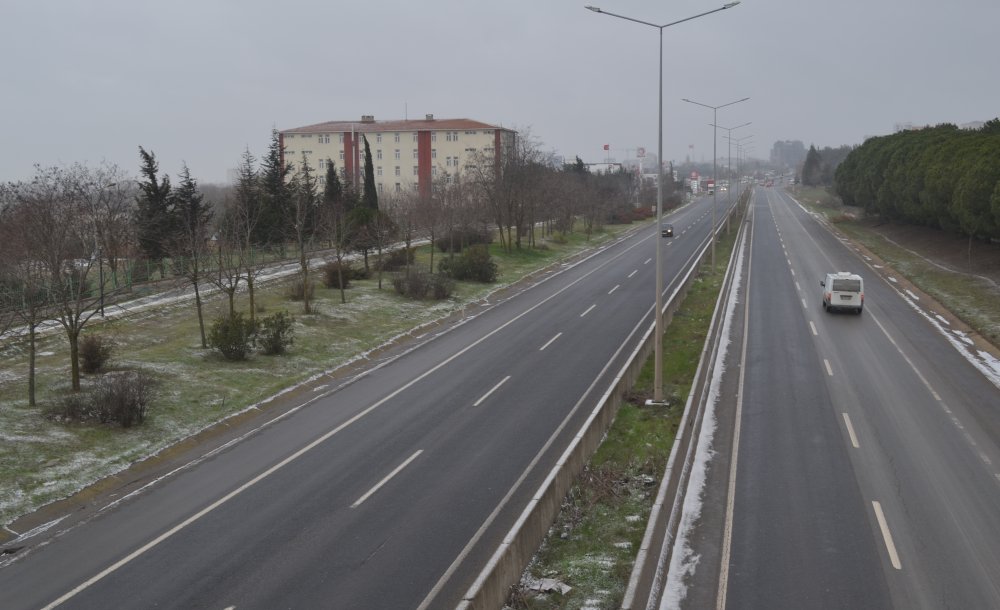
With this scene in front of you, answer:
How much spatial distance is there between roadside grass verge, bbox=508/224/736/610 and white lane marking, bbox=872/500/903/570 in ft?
11.9

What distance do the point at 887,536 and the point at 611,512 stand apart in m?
4.30

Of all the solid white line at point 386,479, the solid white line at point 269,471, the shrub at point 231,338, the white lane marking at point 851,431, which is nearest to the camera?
the solid white line at point 269,471

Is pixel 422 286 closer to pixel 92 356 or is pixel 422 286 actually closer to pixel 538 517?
pixel 92 356

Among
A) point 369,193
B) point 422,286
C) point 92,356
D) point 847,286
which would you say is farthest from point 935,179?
point 92,356

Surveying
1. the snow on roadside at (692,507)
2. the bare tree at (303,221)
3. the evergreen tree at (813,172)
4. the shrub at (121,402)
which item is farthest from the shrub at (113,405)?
the evergreen tree at (813,172)

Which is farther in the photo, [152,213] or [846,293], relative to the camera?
[152,213]

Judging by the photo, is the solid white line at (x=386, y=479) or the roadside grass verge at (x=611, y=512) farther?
the solid white line at (x=386, y=479)

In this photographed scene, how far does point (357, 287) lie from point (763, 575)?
32376mm

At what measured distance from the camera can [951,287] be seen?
37.4 metres

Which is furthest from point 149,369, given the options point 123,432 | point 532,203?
point 532,203

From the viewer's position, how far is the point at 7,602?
35.3ft

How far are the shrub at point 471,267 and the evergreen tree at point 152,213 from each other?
48.6 ft

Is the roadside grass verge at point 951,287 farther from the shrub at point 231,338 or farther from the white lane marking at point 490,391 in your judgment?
the shrub at point 231,338

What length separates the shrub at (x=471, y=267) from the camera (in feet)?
144
